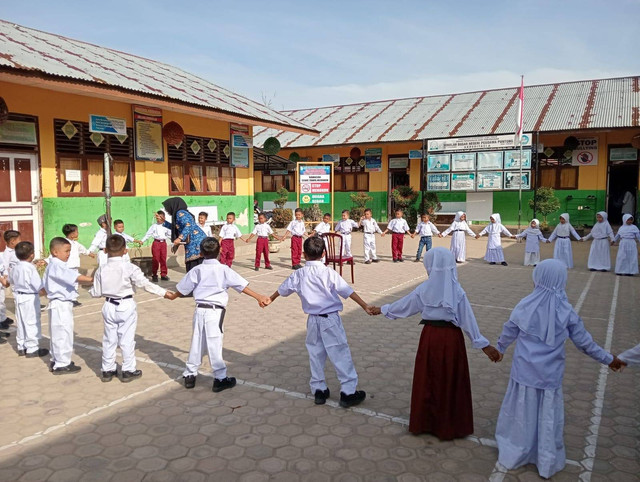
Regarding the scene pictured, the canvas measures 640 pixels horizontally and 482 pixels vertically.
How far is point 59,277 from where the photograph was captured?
16.4ft

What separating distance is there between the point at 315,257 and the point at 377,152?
18.7m

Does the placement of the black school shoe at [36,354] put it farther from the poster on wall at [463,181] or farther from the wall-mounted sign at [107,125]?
the poster on wall at [463,181]

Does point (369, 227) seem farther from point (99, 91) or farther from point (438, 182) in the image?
point (438, 182)

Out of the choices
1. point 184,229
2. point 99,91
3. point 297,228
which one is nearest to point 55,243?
point 184,229

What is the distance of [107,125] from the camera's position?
36.8 feet

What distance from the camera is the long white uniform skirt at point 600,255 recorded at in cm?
1201

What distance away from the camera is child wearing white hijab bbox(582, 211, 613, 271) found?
1196cm

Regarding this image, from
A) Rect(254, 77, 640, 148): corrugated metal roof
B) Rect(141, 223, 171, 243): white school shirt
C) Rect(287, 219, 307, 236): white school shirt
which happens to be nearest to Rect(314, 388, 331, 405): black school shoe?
Rect(141, 223, 171, 243): white school shirt

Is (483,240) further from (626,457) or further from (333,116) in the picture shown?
(626,457)

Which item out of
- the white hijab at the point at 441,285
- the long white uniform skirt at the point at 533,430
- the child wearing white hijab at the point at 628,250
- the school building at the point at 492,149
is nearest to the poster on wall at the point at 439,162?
the school building at the point at 492,149

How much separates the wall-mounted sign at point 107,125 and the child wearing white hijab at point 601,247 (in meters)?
11.1

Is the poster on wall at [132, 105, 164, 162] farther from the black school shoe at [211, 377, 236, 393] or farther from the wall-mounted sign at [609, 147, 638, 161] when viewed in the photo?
the wall-mounted sign at [609, 147, 638, 161]

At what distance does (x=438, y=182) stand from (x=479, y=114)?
13.7 ft

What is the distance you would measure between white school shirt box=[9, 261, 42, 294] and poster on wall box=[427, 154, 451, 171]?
53.6 ft
